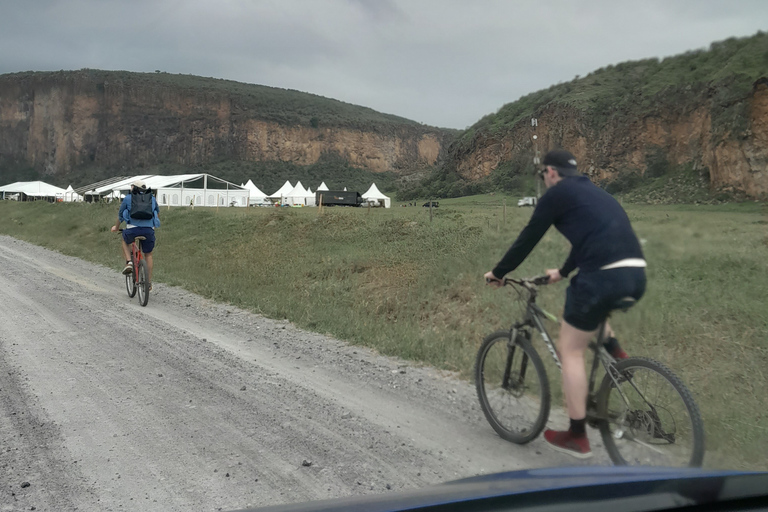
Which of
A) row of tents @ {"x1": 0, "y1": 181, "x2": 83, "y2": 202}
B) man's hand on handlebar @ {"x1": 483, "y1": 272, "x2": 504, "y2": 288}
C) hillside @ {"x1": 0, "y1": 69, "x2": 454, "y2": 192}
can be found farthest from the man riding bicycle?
hillside @ {"x1": 0, "y1": 69, "x2": 454, "y2": 192}

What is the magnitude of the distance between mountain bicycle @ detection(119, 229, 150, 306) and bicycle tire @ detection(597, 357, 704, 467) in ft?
26.7

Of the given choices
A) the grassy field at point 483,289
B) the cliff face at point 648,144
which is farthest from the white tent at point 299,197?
the cliff face at point 648,144

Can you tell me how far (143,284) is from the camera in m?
9.80

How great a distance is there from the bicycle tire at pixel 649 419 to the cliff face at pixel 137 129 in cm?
12003

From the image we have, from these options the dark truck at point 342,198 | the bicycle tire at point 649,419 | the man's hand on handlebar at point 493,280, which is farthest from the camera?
the dark truck at point 342,198

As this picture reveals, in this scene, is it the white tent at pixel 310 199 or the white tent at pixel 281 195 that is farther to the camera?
the white tent at pixel 310 199

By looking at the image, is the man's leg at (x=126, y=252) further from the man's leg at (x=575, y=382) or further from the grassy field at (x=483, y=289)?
the man's leg at (x=575, y=382)

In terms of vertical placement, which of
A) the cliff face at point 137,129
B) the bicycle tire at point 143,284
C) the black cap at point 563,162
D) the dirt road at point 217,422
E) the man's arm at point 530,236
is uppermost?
the cliff face at point 137,129

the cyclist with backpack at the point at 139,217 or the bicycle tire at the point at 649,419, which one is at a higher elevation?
the cyclist with backpack at the point at 139,217

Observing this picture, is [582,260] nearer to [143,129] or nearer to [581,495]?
[581,495]

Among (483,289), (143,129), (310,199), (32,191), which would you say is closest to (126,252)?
(483,289)

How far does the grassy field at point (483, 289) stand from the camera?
18.0ft

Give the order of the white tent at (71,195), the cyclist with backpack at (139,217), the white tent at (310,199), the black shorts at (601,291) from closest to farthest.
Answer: the black shorts at (601,291)
the cyclist with backpack at (139,217)
the white tent at (310,199)
the white tent at (71,195)

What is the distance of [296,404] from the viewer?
4832mm
